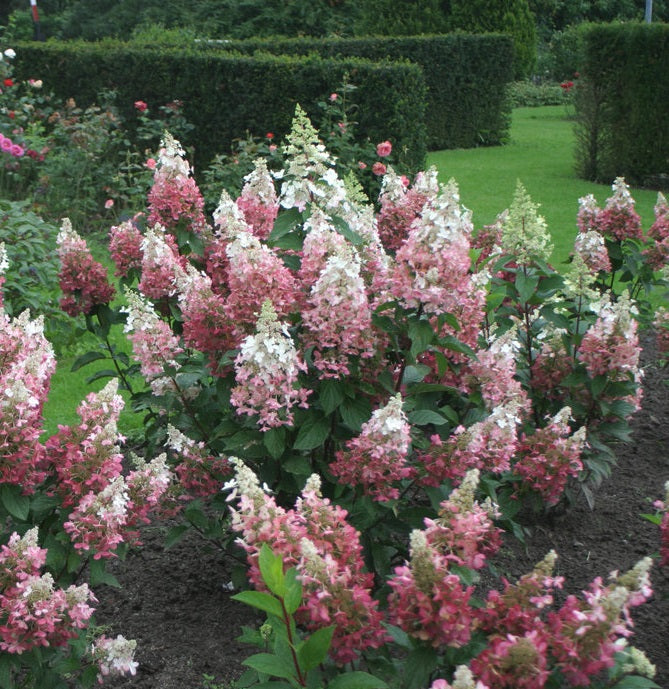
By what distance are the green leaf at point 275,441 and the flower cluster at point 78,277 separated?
4.22 ft

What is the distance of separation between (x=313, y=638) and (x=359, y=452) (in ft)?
2.50

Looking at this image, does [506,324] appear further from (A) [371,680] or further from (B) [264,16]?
(B) [264,16]

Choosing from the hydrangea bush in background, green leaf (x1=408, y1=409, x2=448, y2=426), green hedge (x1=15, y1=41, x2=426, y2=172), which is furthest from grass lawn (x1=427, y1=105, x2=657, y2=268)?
green leaf (x1=408, y1=409, x2=448, y2=426)

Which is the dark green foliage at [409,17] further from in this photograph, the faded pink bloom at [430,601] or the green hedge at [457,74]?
the faded pink bloom at [430,601]

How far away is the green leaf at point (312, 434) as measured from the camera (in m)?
2.64

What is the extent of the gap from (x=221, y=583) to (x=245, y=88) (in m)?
8.03

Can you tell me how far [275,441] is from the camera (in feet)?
8.45

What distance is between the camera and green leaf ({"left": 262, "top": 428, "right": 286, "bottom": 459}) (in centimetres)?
256

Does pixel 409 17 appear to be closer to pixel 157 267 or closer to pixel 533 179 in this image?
pixel 533 179

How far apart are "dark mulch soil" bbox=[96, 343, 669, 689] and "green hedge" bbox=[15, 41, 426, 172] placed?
20.6 ft

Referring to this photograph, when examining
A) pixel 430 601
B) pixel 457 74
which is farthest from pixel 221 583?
pixel 457 74

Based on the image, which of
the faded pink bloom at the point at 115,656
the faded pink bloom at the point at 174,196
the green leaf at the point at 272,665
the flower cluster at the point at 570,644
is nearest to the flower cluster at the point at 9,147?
the faded pink bloom at the point at 174,196

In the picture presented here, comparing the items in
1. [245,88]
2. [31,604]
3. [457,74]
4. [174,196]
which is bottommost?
[457,74]

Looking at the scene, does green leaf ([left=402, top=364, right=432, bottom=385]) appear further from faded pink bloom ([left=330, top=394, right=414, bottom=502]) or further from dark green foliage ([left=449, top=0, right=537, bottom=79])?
dark green foliage ([left=449, top=0, right=537, bottom=79])
